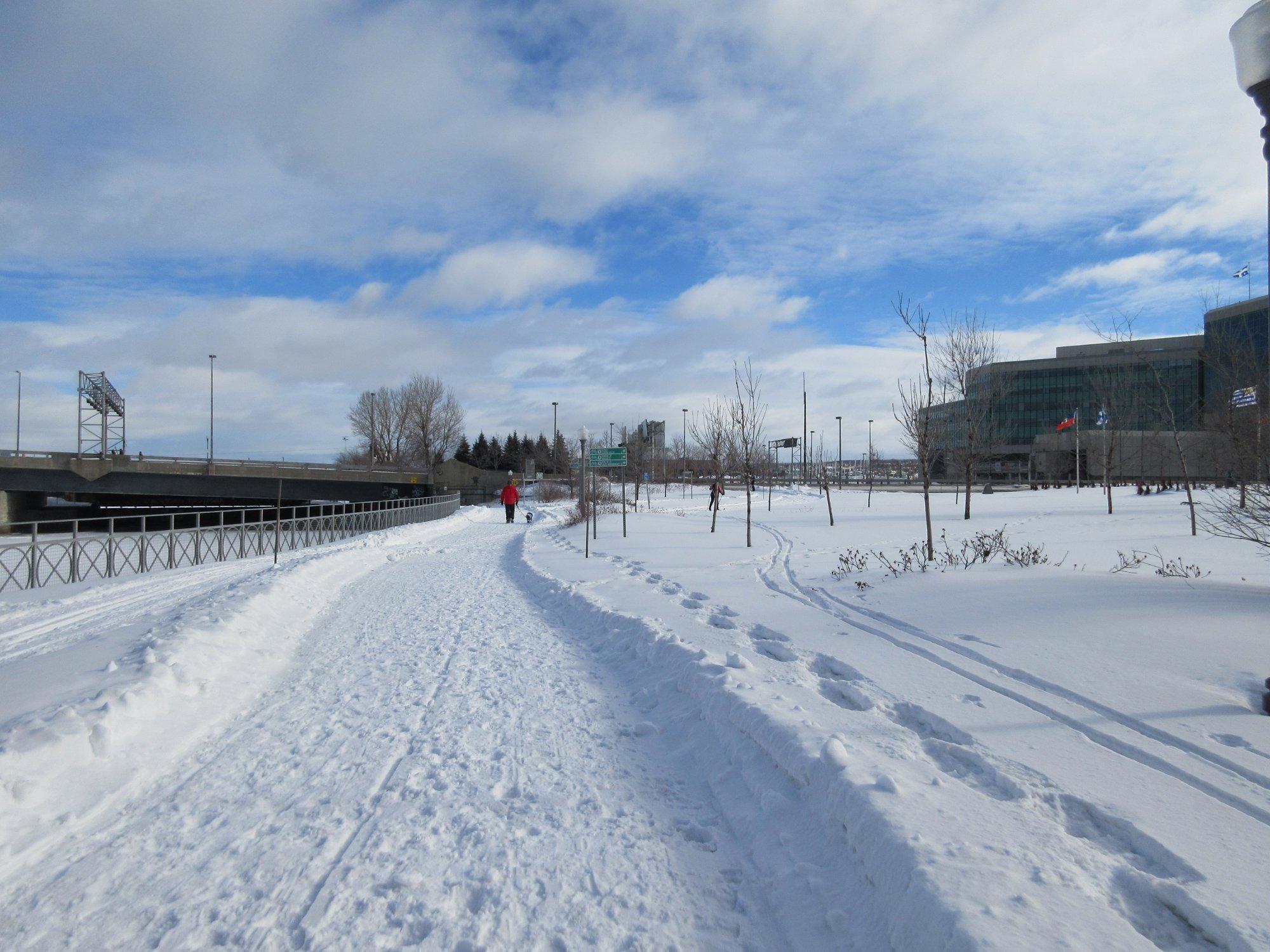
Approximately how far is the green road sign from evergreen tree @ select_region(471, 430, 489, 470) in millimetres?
99615

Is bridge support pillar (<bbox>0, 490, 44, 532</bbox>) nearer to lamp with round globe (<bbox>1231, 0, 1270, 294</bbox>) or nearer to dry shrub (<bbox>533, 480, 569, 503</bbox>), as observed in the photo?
dry shrub (<bbox>533, 480, 569, 503</bbox>)

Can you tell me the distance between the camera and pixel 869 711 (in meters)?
5.20

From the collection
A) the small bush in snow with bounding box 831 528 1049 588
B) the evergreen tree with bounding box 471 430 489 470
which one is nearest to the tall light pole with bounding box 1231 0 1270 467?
the small bush in snow with bounding box 831 528 1049 588

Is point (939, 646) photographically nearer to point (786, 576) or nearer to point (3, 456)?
point (786, 576)

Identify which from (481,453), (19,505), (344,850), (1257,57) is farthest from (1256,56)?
(481,453)

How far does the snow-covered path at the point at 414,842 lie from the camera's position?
9.71ft

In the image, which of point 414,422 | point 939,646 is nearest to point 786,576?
point 939,646

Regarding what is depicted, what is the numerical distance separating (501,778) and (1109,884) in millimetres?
3249

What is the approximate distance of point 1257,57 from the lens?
180 inches

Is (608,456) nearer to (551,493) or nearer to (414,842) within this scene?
(414,842)

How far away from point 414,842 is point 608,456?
1672 cm

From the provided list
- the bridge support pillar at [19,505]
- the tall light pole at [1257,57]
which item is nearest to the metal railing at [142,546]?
the tall light pole at [1257,57]

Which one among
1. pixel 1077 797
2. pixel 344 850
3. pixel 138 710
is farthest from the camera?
pixel 138 710

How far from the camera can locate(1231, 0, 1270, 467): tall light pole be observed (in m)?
4.43
